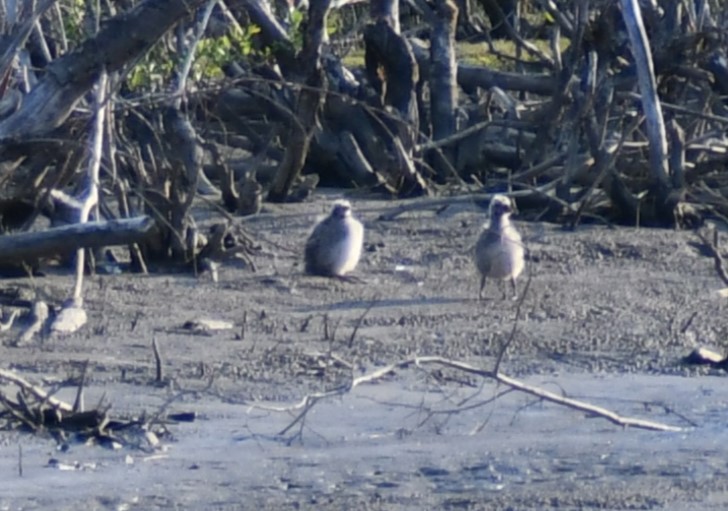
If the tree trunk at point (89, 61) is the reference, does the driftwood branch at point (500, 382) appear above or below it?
below

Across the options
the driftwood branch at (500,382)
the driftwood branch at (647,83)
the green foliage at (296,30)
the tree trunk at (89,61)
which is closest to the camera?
the driftwood branch at (500,382)

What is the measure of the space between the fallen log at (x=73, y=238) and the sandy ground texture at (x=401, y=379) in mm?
466

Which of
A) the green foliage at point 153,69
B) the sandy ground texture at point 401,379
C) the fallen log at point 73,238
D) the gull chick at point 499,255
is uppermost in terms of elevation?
the green foliage at point 153,69

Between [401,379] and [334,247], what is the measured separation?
2795 mm

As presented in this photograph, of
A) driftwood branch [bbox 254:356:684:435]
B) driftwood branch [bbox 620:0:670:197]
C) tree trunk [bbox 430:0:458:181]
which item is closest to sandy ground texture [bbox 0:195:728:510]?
driftwood branch [bbox 254:356:684:435]

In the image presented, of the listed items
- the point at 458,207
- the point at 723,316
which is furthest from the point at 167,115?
the point at 723,316

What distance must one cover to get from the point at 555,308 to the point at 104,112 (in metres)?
2.76

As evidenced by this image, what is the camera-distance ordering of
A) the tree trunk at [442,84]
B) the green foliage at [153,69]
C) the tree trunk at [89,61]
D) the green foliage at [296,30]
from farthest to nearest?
the tree trunk at [442,84], the green foliage at [296,30], the green foliage at [153,69], the tree trunk at [89,61]

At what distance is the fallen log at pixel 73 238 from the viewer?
27.7 feet

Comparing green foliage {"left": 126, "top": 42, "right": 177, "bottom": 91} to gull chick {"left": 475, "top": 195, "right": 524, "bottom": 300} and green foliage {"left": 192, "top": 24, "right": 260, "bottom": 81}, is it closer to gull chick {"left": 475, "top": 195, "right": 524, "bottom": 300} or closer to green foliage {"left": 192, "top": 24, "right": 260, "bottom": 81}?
green foliage {"left": 192, "top": 24, "right": 260, "bottom": 81}

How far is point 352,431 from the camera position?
767cm

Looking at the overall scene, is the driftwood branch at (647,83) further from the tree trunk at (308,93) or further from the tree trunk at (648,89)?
the tree trunk at (308,93)

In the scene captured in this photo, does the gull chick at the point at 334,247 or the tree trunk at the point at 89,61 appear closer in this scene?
the tree trunk at the point at 89,61

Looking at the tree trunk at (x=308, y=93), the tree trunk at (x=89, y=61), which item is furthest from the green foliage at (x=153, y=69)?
the tree trunk at (x=89, y=61)
